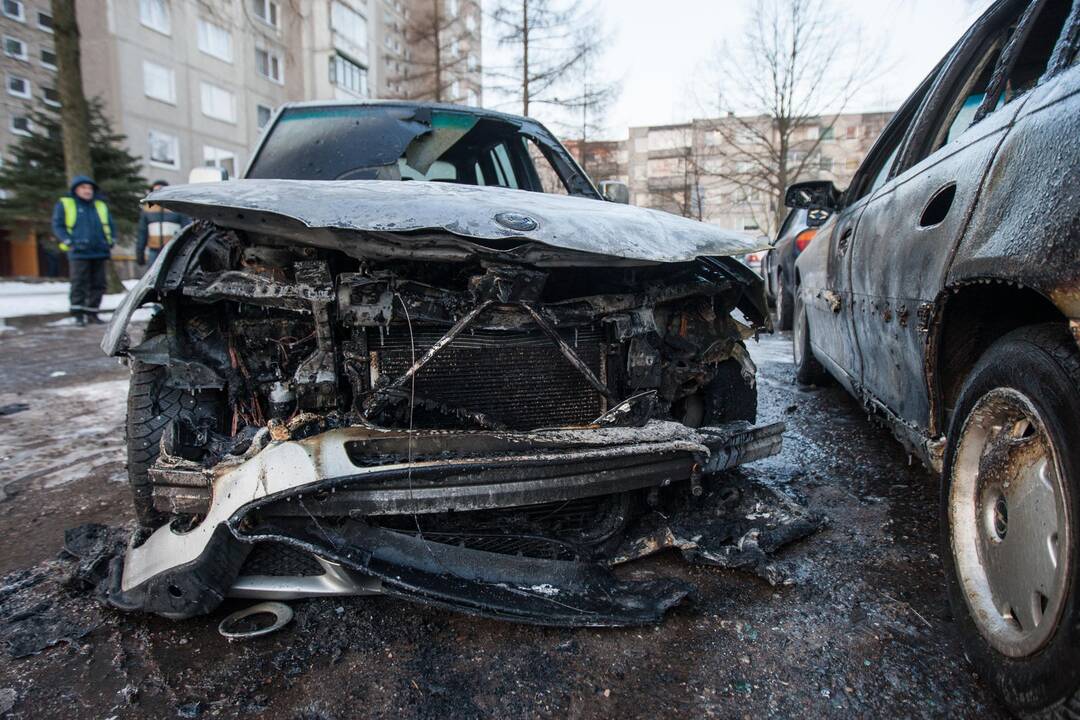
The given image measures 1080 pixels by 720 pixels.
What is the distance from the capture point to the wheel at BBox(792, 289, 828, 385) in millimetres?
4508

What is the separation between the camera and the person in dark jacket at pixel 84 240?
826 centimetres

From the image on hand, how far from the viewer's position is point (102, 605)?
1929 mm

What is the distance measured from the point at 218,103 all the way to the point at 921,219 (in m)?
29.4

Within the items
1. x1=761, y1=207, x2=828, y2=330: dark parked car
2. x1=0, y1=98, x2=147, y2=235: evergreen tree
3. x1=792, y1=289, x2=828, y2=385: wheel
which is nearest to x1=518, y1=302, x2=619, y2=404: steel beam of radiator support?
x1=792, y1=289, x2=828, y2=385: wheel

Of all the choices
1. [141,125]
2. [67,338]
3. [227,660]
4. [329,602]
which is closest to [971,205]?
[329,602]

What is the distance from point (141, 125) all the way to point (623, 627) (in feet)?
87.3

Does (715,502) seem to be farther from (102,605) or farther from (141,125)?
(141,125)

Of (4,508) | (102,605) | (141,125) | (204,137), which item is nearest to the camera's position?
(102,605)

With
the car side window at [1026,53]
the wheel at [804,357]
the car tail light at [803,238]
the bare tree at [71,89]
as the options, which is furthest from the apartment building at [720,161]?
the bare tree at [71,89]

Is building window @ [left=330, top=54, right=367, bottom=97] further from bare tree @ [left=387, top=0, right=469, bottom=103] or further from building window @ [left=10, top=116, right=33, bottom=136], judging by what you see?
bare tree @ [left=387, top=0, right=469, bottom=103]

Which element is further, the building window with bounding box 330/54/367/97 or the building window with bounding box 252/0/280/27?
the building window with bounding box 330/54/367/97

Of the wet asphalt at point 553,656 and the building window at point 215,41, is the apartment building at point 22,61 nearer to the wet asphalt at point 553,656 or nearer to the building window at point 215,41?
the building window at point 215,41

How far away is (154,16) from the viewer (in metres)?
22.4

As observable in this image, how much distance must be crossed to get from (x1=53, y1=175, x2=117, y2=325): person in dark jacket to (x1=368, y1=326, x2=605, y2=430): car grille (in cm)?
840
